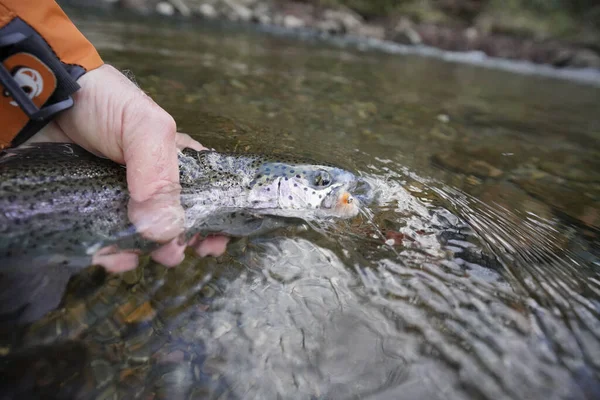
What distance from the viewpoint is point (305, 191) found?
8.80ft

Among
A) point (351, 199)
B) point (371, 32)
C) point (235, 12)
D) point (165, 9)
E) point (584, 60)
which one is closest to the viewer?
point (351, 199)

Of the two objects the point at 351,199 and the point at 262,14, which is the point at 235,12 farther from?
the point at 351,199

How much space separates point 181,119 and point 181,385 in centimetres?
295

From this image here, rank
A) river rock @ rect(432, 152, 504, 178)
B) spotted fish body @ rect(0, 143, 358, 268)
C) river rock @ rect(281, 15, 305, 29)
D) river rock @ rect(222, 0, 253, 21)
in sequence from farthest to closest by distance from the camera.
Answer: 1. river rock @ rect(281, 15, 305, 29)
2. river rock @ rect(222, 0, 253, 21)
3. river rock @ rect(432, 152, 504, 178)
4. spotted fish body @ rect(0, 143, 358, 268)

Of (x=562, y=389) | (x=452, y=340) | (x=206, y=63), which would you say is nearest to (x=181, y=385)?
(x=452, y=340)

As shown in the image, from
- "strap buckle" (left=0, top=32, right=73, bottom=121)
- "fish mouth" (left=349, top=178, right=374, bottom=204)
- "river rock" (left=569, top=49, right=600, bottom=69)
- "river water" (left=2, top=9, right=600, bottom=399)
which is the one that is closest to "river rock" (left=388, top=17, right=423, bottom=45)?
"river rock" (left=569, top=49, right=600, bottom=69)

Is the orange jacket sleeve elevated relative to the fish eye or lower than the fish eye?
elevated

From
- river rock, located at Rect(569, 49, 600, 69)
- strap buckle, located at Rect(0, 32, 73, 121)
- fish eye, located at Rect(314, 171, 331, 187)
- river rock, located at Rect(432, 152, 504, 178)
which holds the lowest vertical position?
river rock, located at Rect(432, 152, 504, 178)

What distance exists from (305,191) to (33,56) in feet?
5.71

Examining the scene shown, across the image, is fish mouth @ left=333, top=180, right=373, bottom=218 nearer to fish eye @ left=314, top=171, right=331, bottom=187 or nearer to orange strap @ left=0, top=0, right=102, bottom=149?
fish eye @ left=314, top=171, right=331, bottom=187

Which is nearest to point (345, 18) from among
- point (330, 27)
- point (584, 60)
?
point (330, 27)

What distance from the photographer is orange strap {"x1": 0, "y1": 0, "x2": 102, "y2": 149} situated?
A: 2.11 m

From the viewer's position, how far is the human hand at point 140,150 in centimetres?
220

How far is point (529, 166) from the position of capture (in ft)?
13.9
